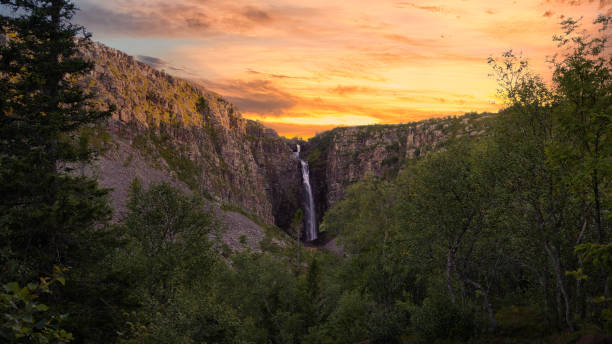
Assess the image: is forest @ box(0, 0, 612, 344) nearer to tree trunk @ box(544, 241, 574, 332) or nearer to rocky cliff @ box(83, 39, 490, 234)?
tree trunk @ box(544, 241, 574, 332)

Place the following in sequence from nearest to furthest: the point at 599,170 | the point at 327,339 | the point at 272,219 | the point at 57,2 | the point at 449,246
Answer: the point at 599,170
the point at 57,2
the point at 449,246
the point at 327,339
the point at 272,219

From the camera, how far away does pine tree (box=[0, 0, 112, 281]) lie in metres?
19.0

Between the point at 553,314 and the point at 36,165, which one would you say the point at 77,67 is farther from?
the point at 553,314

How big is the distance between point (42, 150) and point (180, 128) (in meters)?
143

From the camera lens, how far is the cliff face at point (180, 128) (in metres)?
131

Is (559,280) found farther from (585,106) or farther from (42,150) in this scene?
(42,150)

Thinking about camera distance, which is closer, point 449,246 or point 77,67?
point 77,67

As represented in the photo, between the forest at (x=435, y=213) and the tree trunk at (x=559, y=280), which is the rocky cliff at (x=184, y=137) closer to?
the forest at (x=435, y=213)

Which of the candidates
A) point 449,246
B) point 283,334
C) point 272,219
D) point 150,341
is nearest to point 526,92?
point 449,246

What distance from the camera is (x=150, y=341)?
19484mm

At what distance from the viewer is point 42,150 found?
62.6ft

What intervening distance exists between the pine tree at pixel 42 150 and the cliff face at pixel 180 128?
11291cm

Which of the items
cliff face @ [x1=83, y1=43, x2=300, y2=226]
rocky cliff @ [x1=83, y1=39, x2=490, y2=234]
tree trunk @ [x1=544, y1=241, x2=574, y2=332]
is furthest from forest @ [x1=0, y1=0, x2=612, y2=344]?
cliff face @ [x1=83, y1=43, x2=300, y2=226]

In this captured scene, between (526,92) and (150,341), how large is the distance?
91.6 ft
